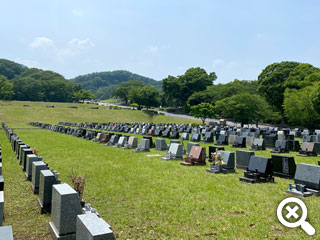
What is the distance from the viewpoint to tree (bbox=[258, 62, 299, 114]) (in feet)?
206

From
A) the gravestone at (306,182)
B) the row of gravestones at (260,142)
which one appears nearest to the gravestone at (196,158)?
the gravestone at (306,182)

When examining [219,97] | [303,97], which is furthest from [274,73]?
[303,97]

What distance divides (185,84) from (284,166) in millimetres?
84330

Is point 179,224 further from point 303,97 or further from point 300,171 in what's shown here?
point 303,97

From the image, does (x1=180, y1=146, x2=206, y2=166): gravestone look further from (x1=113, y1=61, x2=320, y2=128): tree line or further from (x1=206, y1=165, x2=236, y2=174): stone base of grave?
(x1=113, y1=61, x2=320, y2=128): tree line

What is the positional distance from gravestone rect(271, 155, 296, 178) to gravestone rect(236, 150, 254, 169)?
1363mm

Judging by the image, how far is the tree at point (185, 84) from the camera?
93875 mm

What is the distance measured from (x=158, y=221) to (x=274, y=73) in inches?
2594

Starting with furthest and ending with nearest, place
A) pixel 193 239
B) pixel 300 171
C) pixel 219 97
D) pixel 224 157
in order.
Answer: pixel 219 97
pixel 224 157
pixel 300 171
pixel 193 239

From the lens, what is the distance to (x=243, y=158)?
1355 cm

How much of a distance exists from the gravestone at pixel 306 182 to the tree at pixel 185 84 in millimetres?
84655

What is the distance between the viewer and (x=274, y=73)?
2539 inches

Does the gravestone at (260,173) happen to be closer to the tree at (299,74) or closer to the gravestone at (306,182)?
the gravestone at (306,182)

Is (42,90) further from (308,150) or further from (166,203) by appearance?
(166,203)
